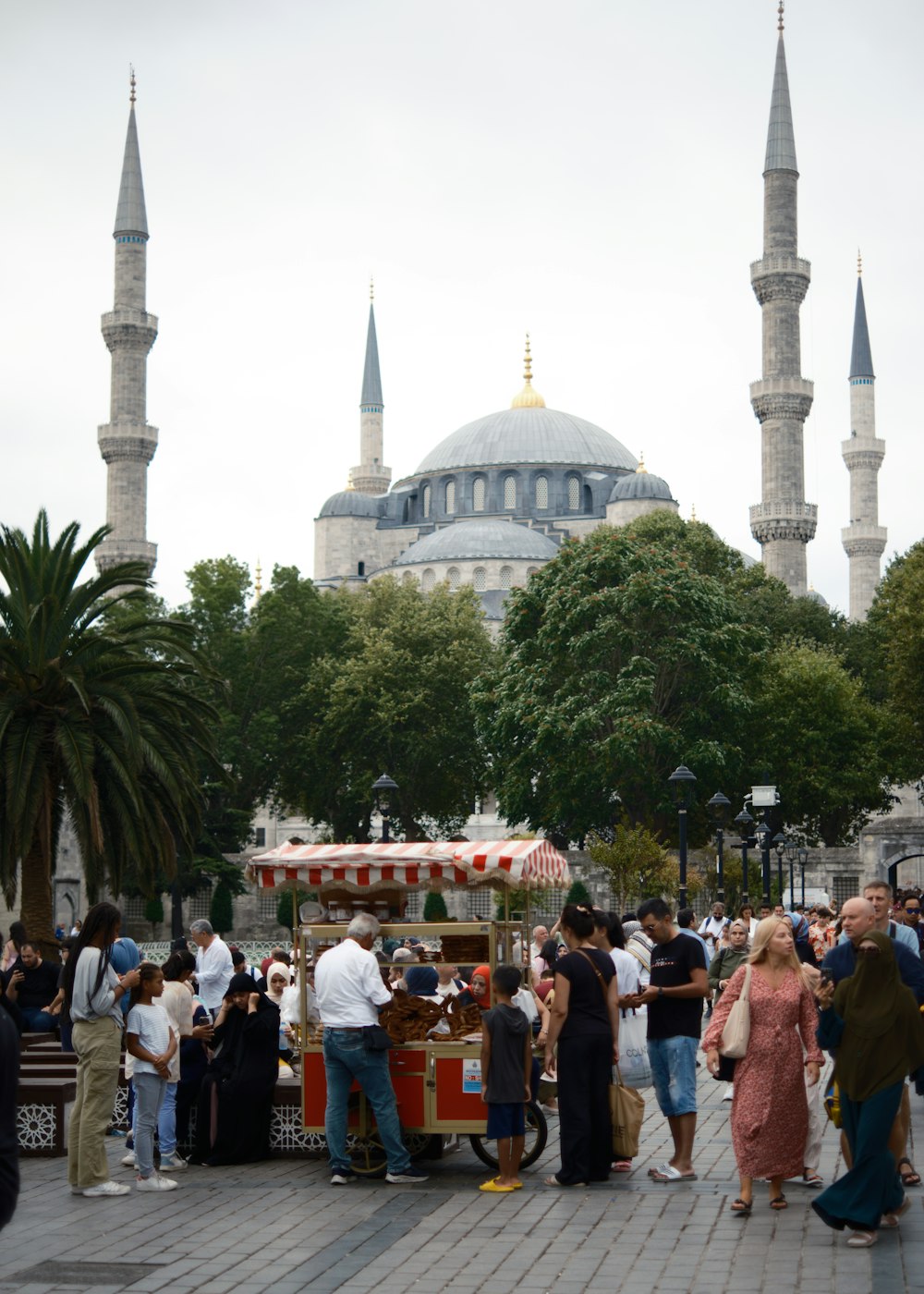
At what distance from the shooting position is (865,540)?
305ft

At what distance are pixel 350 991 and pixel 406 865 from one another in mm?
1221

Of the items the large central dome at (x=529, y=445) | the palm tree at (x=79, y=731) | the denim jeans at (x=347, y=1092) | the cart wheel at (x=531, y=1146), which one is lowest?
the cart wheel at (x=531, y=1146)

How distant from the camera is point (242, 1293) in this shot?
8.20 meters

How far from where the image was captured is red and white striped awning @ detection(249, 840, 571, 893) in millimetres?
12375

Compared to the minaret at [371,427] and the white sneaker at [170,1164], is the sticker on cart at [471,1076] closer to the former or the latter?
the white sneaker at [170,1164]

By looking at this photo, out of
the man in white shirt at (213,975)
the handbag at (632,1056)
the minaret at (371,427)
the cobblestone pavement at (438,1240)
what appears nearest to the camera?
the cobblestone pavement at (438,1240)

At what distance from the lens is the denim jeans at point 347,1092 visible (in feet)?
37.2

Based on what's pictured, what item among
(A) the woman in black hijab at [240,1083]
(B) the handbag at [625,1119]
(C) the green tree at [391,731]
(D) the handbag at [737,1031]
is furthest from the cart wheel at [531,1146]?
(C) the green tree at [391,731]

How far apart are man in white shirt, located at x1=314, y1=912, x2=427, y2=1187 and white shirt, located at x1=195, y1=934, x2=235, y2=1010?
14.9 feet

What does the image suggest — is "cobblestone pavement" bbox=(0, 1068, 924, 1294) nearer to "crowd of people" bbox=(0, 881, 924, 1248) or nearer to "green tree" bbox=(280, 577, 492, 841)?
"crowd of people" bbox=(0, 881, 924, 1248)

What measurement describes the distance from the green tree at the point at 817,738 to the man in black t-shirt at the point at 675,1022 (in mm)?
41227

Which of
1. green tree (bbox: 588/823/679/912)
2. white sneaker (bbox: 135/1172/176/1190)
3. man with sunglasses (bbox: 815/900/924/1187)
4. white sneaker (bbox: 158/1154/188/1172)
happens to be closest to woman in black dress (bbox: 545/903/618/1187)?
man with sunglasses (bbox: 815/900/924/1187)

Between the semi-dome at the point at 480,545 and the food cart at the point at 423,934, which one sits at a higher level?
the semi-dome at the point at 480,545

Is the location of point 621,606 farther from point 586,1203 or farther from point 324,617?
point 586,1203
